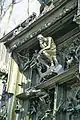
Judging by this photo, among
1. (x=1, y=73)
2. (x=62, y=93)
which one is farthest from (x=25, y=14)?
(x=62, y=93)

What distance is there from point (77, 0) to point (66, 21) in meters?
0.34

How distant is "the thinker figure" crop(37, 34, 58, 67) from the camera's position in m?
5.09

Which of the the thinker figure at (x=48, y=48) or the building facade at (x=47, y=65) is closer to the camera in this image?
the building facade at (x=47, y=65)

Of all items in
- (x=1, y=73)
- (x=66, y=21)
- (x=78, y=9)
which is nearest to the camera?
(x=78, y=9)

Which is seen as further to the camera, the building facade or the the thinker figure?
the the thinker figure

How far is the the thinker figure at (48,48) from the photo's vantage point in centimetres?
509

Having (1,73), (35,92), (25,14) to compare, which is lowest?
(35,92)

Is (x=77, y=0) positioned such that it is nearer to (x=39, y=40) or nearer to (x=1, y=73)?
(x=39, y=40)

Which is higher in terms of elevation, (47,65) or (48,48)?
(48,48)

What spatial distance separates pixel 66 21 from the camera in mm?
4828

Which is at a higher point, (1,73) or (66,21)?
(66,21)

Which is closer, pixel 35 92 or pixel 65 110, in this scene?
pixel 65 110

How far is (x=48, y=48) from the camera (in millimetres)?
5086

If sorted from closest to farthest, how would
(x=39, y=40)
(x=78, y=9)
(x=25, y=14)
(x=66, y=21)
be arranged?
(x=78, y=9) → (x=66, y=21) → (x=39, y=40) → (x=25, y=14)
